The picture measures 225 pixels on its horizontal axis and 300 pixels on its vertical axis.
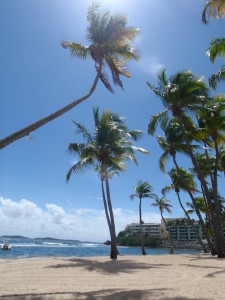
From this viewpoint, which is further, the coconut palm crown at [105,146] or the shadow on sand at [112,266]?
the coconut palm crown at [105,146]

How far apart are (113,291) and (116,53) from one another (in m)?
9.58

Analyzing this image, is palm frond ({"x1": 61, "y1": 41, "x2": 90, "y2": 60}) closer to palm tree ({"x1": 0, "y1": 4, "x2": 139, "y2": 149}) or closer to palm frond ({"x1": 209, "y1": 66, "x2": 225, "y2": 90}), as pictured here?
palm tree ({"x1": 0, "y1": 4, "x2": 139, "y2": 149})

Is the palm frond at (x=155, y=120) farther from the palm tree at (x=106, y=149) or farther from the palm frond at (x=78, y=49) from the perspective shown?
the palm frond at (x=78, y=49)

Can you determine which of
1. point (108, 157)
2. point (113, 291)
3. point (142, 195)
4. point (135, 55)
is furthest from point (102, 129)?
point (142, 195)

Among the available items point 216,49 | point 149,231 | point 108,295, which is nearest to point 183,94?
point 216,49

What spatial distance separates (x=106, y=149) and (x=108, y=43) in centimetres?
904

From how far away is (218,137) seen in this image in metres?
21.3

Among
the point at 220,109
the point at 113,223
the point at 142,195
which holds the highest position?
the point at 220,109

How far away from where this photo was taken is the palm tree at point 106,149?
19531 mm

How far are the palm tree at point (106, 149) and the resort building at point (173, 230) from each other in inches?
3535

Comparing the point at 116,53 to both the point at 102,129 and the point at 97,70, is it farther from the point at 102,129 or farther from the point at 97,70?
the point at 102,129

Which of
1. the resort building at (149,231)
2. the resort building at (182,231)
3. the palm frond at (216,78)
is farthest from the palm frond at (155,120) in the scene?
the resort building at (149,231)

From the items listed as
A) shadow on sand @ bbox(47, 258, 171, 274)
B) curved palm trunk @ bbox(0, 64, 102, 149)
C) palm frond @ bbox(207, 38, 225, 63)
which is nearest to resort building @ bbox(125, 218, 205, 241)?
shadow on sand @ bbox(47, 258, 171, 274)

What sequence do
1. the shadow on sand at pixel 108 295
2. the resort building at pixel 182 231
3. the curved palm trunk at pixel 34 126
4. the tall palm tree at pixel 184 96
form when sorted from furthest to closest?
the resort building at pixel 182 231 < the tall palm tree at pixel 184 96 < the curved palm trunk at pixel 34 126 < the shadow on sand at pixel 108 295
